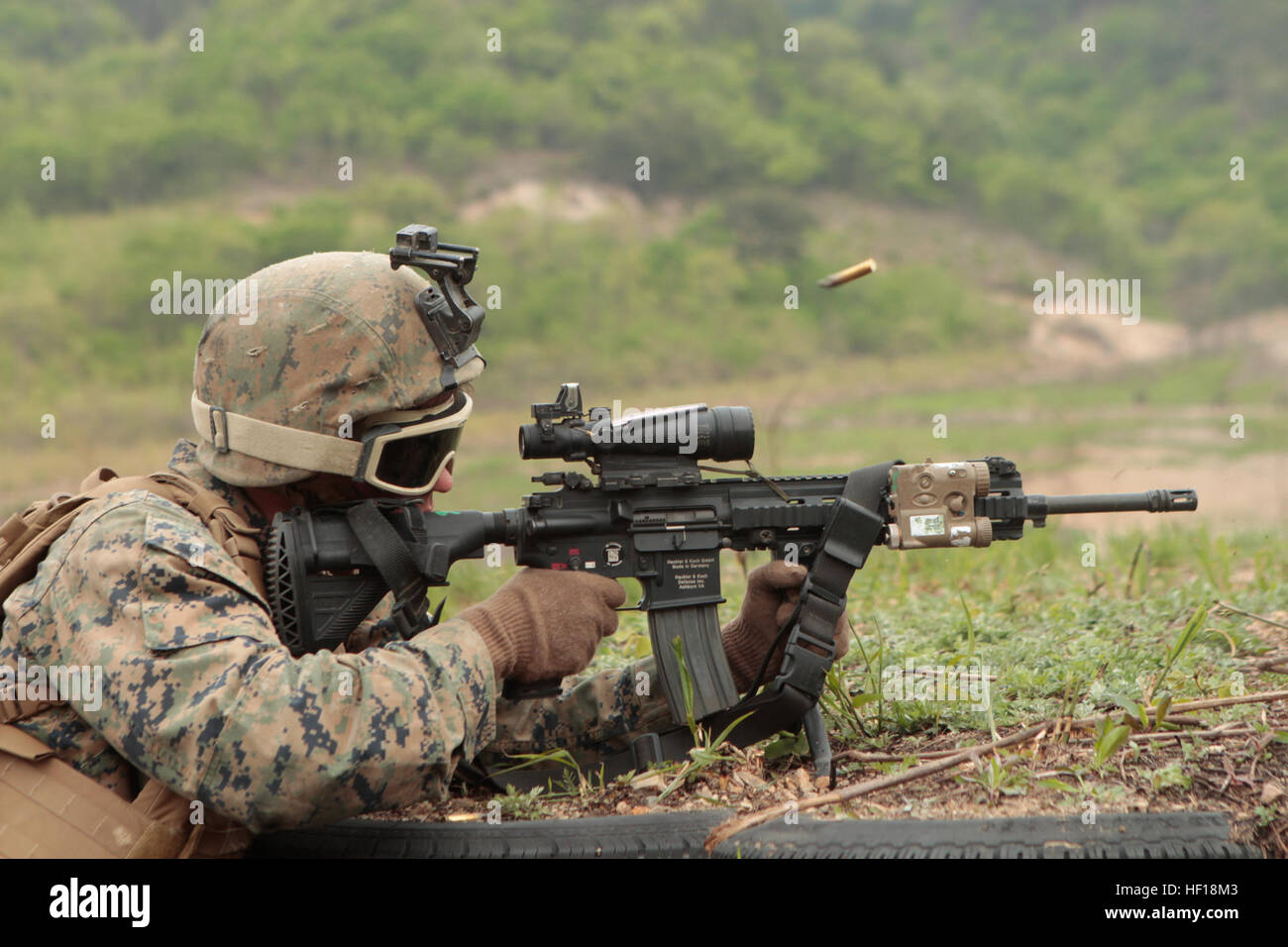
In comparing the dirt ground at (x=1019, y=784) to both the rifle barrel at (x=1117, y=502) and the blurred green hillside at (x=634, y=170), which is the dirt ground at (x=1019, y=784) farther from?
the blurred green hillside at (x=634, y=170)

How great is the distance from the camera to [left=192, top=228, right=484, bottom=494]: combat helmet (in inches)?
126

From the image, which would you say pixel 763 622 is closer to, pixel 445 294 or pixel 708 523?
pixel 708 523

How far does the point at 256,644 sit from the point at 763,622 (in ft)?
5.31

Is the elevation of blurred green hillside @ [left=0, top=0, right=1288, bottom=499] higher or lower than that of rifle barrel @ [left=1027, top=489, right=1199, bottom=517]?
higher

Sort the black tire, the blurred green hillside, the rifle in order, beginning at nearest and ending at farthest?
the black tire → the rifle → the blurred green hillside

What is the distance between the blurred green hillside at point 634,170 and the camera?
19.9 metres

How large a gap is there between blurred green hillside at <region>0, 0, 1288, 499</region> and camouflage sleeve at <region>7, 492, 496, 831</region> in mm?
14892

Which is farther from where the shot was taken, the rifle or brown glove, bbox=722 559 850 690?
brown glove, bbox=722 559 850 690

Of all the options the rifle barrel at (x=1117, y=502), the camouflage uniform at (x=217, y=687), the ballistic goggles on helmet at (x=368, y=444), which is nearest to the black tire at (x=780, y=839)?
the camouflage uniform at (x=217, y=687)

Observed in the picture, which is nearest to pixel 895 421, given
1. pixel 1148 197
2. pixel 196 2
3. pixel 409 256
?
pixel 1148 197

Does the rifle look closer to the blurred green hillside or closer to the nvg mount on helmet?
the nvg mount on helmet

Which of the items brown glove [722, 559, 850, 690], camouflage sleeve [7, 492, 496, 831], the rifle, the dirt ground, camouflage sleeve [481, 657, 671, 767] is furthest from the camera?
camouflage sleeve [481, 657, 671, 767]

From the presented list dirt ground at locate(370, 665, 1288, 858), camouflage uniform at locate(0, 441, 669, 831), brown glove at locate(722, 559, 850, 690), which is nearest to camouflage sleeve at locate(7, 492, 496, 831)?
camouflage uniform at locate(0, 441, 669, 831)
